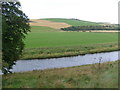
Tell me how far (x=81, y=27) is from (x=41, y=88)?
10687cm

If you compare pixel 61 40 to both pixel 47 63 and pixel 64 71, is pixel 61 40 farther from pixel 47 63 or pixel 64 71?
pixel 64 71

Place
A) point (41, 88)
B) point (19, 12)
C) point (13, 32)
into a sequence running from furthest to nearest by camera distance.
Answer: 1. point (19, 12)
2. point (13, 32)
3. point (41, 88)

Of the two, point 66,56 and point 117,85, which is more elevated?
point 117,85

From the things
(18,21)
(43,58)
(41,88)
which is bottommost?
(43,58)

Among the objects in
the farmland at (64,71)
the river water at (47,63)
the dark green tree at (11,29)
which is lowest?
the river water at (47,63)

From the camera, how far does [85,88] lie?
24.7ft

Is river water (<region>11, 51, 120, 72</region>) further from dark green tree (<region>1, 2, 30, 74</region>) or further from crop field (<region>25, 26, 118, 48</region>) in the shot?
crop field (<region>25, 26, 118, 48</region>)

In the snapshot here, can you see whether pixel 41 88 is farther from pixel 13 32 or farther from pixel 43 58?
pixel 43 58

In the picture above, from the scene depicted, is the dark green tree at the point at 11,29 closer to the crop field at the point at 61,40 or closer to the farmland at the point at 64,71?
the farmland at the point at 64,71

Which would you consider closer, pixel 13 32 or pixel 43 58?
pixel 13 32

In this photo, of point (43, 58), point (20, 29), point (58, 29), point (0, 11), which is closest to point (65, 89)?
point (0, 11)

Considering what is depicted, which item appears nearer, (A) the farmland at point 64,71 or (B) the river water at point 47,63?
(A) the farmland at point 64,71

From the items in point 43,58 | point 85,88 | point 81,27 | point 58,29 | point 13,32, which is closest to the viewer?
point 85,88

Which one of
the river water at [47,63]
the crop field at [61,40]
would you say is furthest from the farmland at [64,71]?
the river water at [47,63]
